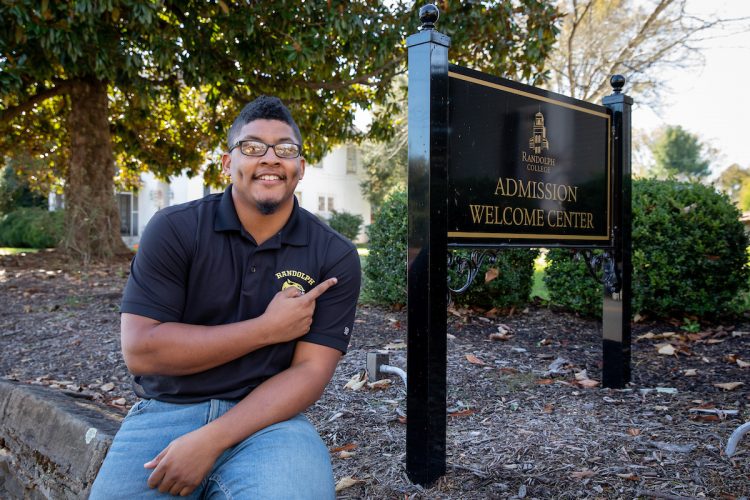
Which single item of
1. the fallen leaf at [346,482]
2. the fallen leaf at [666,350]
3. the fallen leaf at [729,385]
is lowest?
the fallen leaf at [346,482]

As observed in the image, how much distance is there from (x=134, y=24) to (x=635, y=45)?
Result: 49.6ft

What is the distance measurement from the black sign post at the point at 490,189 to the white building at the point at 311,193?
75.7 ft

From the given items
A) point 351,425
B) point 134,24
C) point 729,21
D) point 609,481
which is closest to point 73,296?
point 134,24

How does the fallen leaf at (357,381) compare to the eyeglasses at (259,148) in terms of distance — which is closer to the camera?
the eyeglasses at (259,148)

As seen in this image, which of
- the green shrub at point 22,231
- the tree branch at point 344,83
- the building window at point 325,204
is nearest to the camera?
the tree branch at point 344,83

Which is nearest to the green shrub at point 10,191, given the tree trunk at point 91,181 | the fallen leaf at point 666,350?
the tree trunk at point 91,181

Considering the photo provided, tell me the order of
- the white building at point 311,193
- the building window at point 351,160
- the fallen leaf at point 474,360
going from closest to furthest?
the fallen leaf at point 474,360
the white building at point 311,193
the building window at point 351,160

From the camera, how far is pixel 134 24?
7.78 metres

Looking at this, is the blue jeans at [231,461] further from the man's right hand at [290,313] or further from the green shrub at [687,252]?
the green shrub at [687,252]

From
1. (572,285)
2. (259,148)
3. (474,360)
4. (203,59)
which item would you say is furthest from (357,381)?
(203,59)

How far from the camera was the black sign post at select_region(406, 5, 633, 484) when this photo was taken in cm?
280

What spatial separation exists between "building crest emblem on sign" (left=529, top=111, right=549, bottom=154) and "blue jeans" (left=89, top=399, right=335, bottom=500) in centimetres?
219

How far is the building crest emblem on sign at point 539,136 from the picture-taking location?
354 cm

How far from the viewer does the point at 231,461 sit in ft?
6.47
